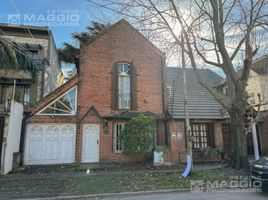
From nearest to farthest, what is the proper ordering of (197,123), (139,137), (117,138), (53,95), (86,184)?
(86,184), (139,137), (53,95), (117,138), (197,123)

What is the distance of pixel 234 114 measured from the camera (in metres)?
11.5

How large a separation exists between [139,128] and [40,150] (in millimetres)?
5963

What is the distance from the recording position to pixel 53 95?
13.8 meters

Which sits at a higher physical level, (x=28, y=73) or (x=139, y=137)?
(x=28, y=73)

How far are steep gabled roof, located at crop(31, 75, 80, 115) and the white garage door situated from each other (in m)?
1.08

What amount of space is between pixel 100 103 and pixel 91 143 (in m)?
2.57

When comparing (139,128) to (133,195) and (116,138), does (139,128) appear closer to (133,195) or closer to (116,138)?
(116,138)

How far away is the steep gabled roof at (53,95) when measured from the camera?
13.5 meters

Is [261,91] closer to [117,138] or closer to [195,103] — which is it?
[195,103]

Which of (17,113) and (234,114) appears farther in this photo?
(17,113)

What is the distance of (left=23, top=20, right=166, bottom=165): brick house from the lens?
1335cm

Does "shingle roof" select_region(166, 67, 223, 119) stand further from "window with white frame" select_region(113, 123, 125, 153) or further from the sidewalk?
the sidewalk

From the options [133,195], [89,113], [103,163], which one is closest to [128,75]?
[89,113]

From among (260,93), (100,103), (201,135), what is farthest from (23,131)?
(260,93)
